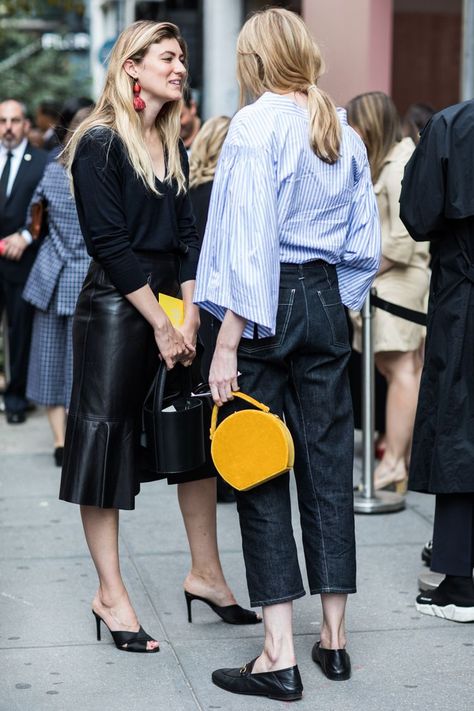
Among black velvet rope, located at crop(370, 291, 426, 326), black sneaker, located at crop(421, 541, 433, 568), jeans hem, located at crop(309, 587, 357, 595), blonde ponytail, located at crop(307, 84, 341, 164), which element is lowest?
black sneaker, located at crop(421, 541, 433, 568)

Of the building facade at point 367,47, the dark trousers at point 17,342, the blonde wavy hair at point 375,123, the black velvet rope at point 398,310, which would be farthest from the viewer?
the building facade at point 367,47

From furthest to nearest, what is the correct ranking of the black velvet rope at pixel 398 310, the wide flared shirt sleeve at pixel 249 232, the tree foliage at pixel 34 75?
the tree foliage at pixel 34 75 → the black velvet rope at pixel 398 310 → the wide flared shirt sleeve at pixel 249 232

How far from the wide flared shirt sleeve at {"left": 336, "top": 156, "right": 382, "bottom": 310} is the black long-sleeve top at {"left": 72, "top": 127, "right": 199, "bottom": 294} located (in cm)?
64

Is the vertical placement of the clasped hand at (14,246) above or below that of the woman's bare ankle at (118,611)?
above

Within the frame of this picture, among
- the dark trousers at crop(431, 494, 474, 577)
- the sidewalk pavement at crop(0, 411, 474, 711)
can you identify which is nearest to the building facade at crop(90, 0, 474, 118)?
the sidewalk pavement at crop(0, 411, 474, 711)

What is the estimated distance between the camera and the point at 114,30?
27.0 m

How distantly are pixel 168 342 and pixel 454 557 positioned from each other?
4.54 feet

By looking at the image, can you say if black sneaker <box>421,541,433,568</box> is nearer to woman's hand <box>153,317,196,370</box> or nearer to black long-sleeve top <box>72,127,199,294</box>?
woman's hand <box>153,317,196,370</box>

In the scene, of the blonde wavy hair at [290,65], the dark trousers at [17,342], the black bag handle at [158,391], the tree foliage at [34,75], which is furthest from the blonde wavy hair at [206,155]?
the tree foliage at [34,75]

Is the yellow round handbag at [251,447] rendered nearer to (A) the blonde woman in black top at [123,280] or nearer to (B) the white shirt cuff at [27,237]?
(A) the blonde woman in black top at [123,280]

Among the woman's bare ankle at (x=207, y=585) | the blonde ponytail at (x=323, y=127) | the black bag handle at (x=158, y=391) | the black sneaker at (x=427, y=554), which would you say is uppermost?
the blonde ponytail at (x=323, y=127)

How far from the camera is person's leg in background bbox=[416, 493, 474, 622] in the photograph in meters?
4.50

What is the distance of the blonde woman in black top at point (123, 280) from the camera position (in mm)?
3916

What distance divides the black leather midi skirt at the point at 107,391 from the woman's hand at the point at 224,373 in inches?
17.7
